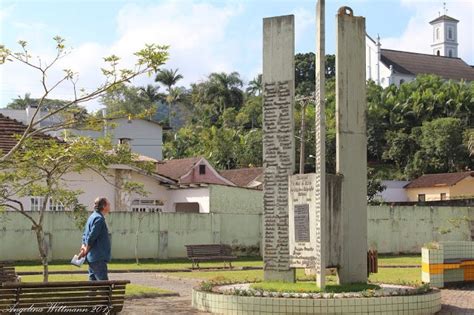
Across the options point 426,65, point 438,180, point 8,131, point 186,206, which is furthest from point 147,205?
point 426,65

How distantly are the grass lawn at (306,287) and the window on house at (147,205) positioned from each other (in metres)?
23.5

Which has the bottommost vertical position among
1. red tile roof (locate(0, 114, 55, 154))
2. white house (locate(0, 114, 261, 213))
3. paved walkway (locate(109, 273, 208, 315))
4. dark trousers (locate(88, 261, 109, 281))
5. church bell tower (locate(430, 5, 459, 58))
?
paved walkway (locate(109, 273, 208, 315))

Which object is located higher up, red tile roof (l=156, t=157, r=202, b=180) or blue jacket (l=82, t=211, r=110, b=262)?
red tile roof (l=156, t=157, r=202, b=180)

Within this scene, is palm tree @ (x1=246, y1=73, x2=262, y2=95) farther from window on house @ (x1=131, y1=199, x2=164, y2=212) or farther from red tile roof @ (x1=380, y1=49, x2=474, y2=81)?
window on house @ (x1=131, y1=199, x2=164, y2=212)

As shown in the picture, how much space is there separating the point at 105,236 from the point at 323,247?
398 centimetres

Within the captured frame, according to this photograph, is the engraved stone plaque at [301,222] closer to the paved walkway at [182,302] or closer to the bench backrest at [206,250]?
the paved walkway at [182,302]

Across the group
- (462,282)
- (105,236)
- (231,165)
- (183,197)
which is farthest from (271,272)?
(231,165)

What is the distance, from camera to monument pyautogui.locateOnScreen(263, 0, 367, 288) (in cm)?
1461

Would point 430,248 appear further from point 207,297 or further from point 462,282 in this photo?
point 207,297

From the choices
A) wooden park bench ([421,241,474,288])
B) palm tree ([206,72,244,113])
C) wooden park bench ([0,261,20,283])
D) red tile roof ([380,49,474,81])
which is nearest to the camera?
wooden park bench ([0,261,20,283])

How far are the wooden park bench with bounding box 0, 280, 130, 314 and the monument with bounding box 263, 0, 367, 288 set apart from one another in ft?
15.2

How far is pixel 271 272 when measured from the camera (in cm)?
1525

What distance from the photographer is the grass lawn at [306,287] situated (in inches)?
543

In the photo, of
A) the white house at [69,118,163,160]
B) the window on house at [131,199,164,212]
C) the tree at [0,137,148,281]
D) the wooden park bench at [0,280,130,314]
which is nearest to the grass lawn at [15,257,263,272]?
the tree at [0,137,148,281]
